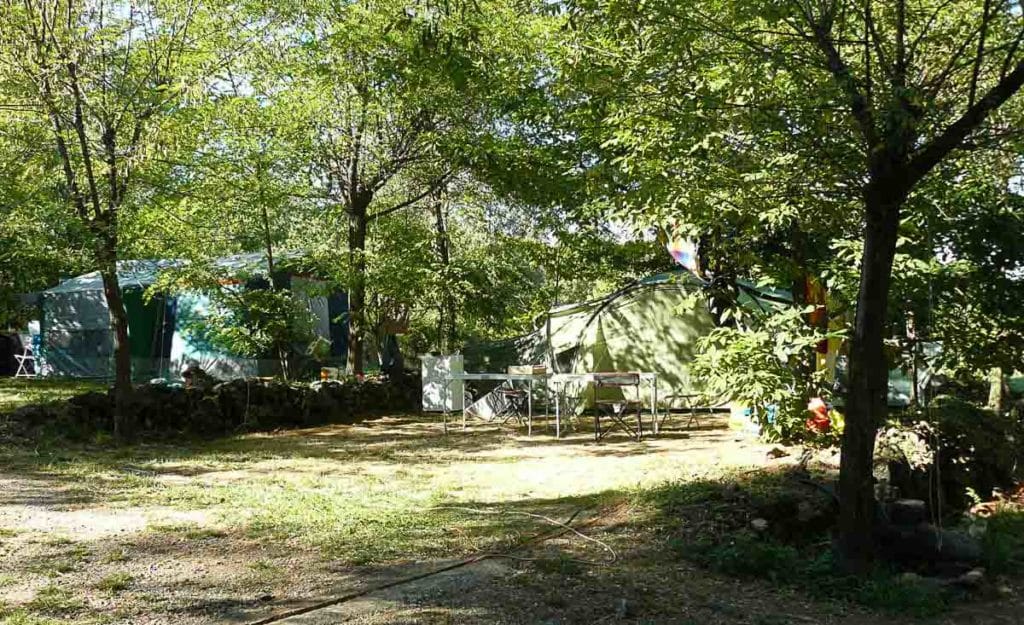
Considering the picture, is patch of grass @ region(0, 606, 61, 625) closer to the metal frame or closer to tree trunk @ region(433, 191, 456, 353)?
tree trunk @ region(433, 191, 456, 353)

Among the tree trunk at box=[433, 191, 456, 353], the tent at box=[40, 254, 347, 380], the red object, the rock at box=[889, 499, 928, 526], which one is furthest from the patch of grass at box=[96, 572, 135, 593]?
the tent at box=[40, 254, 347, 380]

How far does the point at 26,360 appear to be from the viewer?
18.5m

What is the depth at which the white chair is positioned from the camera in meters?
17.7

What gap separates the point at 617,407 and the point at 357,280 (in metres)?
4.58

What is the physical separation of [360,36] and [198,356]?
714 cm

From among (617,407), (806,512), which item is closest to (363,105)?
(617,407)

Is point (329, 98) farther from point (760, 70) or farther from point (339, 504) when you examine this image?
point (760, 70)

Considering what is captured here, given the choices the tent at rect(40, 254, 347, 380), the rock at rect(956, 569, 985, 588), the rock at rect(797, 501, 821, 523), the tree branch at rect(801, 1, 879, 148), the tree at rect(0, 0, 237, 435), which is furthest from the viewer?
the tent at rect(40, 254, 347, 380)

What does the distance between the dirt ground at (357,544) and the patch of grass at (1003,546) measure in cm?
59

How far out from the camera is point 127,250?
39.2ft

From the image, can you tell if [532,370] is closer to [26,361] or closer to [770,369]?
[770,369]

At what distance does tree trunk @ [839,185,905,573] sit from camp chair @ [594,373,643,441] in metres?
5.12

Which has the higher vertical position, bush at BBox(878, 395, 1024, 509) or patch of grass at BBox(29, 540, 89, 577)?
bush at BBox(878, 395, 1024, 509)

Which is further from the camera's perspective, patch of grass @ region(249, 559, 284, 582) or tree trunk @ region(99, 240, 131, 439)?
tree trunk @ region(99, 240, 131, 439)
